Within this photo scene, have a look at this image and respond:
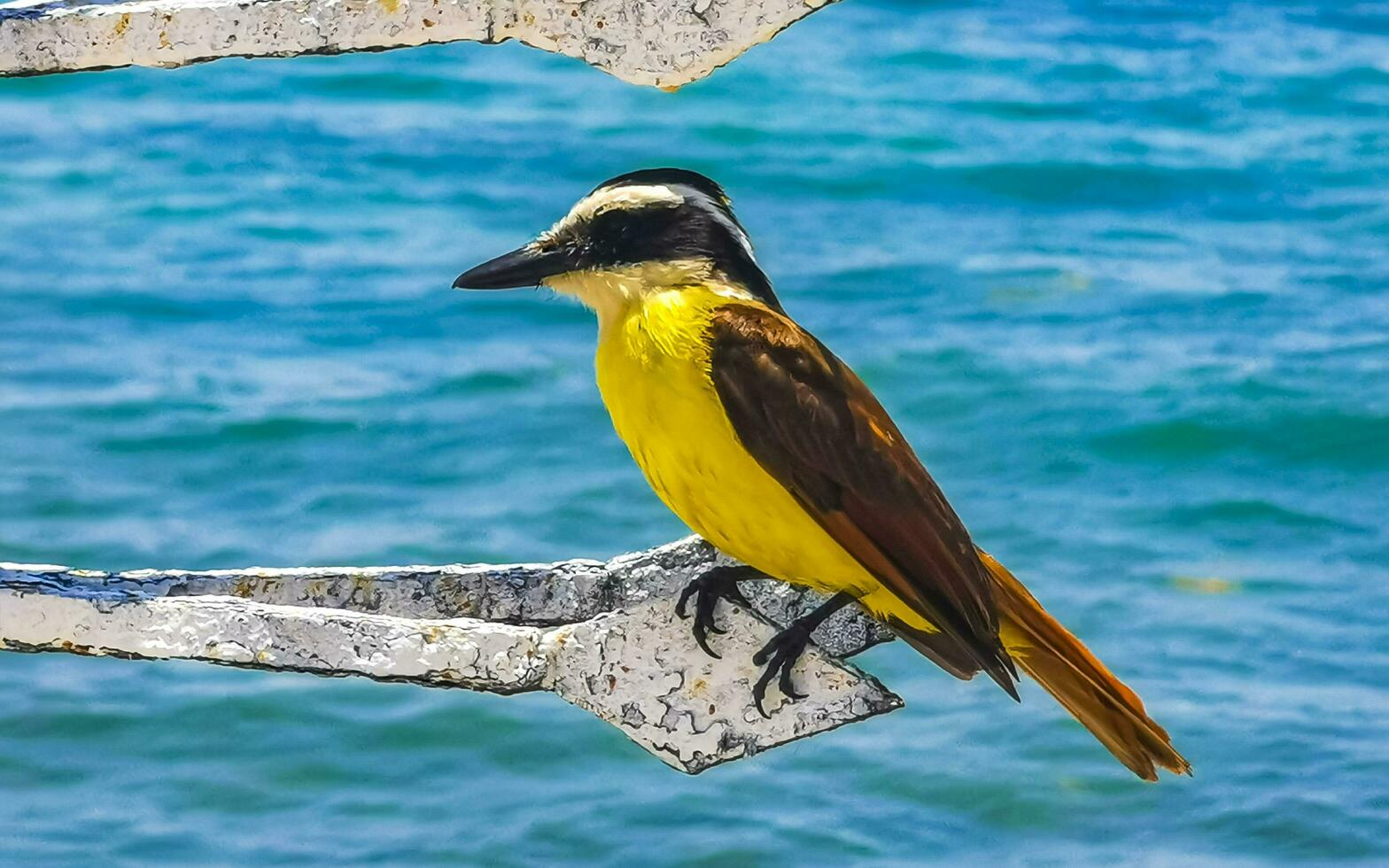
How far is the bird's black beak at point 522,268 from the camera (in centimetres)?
178

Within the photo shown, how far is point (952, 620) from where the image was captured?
5.84 feet

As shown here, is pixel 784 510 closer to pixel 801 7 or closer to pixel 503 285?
pixel 503 285

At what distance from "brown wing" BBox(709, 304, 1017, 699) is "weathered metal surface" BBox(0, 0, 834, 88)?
11.6 inches

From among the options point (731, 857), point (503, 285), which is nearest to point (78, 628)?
point (503, 285)

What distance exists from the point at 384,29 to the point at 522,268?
0.25m

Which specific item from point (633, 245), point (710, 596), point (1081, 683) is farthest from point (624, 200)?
point (1081, 683)

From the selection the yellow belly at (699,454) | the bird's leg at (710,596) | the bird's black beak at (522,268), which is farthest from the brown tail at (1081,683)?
the bird's black beak at (522,268)

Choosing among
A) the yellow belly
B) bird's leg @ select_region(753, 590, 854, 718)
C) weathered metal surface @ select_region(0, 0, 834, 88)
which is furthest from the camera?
the yellow belly

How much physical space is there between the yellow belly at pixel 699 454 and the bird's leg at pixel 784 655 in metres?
0.06

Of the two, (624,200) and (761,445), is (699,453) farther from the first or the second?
(624,200)

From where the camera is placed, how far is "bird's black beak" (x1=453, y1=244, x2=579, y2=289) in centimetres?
178

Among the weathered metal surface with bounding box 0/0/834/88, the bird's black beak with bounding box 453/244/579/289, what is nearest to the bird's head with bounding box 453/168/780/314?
the bird's black beak with bounding box 453/244/579/289

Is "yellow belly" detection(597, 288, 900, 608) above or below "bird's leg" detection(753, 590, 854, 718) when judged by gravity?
above

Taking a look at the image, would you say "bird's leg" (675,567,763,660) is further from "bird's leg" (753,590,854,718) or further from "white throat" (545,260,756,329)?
"white throat" (545,260,756,329)
